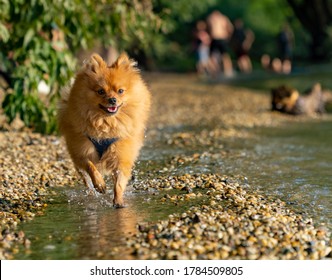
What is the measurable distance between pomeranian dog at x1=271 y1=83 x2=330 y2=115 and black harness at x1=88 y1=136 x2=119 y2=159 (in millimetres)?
9523

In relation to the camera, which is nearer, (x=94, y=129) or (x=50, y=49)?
(x=94, y=129)

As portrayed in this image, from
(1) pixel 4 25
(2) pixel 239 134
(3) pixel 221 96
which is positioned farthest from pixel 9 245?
(3) pixel 221 96

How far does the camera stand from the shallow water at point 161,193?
21.6 ft

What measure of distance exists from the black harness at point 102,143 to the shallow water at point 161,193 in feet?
1.74

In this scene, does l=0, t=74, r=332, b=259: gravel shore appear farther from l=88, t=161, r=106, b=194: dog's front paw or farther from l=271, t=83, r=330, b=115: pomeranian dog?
l=271, t=83, r=330, b=115: pomeranian dog

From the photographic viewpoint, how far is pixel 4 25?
37.4 ft

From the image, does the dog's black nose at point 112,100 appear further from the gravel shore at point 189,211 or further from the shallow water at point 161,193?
the gravel shore at point 189,211

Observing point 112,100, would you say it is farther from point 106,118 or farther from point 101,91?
point 106,118

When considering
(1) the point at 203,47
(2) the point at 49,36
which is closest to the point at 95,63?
(2) the point at 49,36

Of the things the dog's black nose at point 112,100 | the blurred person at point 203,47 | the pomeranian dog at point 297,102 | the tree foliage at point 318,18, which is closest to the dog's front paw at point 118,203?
the dog's black nose at point 112,100

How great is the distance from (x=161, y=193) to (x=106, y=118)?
112 cm

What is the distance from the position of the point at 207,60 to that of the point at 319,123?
1329cm

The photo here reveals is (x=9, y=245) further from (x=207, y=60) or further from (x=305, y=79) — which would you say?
(x=207, y=60)

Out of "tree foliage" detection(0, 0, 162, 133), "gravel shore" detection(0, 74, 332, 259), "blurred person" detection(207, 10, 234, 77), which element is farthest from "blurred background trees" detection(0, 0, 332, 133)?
"blurred person" detection(207, 10, 234, 77)
